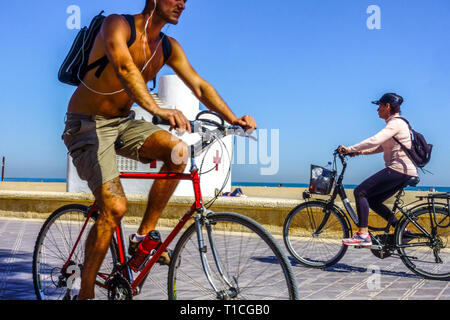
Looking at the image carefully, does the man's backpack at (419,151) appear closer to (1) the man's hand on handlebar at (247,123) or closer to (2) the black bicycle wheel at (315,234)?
(2) the black bicycle wheel at (315,234)

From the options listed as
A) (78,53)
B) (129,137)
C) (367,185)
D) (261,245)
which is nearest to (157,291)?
(129,137)

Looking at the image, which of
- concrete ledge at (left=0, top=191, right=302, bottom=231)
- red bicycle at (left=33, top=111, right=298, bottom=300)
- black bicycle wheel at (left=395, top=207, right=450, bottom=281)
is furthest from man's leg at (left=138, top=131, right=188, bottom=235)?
concrete ledge at (left=0, top=191, right=302, bottom=231)

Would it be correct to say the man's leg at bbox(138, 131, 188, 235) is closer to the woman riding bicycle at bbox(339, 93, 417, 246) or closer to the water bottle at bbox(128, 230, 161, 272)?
the water bottle at bbox(128, 230, 161, 272)

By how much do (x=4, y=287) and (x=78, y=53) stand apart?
2.29 meters

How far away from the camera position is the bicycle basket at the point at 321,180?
5820mm

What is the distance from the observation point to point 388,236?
17.5 feet

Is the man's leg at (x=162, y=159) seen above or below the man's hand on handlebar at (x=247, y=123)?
below

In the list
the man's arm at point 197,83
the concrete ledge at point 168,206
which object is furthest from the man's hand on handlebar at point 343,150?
the man's arm at point 197,83

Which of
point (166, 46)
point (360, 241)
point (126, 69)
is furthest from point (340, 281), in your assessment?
point (126, 69)

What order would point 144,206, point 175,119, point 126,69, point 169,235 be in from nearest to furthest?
point 175,119
point 126,69
point 169,235
point 144,206

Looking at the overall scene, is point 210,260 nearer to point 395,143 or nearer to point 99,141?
point 99,141

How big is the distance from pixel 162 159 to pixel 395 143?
3.27 meters

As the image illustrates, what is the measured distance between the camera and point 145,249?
2.94m
